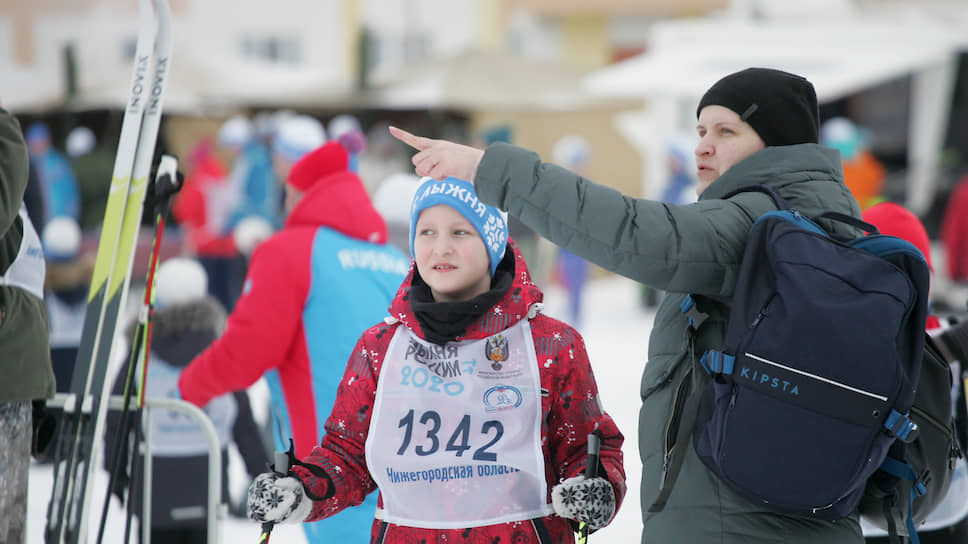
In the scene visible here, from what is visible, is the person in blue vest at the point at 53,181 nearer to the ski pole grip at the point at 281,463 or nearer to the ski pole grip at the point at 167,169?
the ski pole grip at the point at 167,169

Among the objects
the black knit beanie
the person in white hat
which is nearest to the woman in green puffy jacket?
the black knit beanie

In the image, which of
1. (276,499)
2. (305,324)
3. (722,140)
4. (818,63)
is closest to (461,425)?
(276,499)

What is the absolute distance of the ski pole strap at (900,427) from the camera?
199cm

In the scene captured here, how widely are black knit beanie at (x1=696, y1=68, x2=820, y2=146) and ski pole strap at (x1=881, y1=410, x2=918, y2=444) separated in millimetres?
629

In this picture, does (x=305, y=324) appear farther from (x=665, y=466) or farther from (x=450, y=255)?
(x=665, y=466)

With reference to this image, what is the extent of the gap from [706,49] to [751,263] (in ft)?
44.6

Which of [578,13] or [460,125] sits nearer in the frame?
[460,125]

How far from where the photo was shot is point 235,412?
468 cm

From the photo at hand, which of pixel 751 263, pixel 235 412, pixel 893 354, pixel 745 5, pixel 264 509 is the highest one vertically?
pixel 745 5

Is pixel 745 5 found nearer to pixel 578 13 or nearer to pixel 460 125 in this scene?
pixel 460 125

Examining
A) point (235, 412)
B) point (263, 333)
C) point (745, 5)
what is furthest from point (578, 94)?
point (263, 333)

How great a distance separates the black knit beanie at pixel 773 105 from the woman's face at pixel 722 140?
0.05 ft

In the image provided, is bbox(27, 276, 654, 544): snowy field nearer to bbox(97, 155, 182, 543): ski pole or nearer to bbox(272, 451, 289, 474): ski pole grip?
bbox(97, 155, 182, 543): ski pole

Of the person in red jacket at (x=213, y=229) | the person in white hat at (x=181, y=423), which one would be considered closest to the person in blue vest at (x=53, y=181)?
the person in red jacket at (x=213, y=229)
